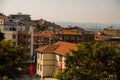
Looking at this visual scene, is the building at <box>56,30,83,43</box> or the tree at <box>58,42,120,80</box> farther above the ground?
the tree at <box>58,42,120,80</box>

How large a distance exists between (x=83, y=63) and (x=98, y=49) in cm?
64

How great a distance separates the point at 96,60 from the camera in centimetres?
1104

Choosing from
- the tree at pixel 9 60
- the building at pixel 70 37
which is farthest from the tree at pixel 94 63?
the building at pixel 70 37

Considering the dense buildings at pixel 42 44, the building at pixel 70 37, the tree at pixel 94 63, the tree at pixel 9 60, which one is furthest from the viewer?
the building at pixel 70 37

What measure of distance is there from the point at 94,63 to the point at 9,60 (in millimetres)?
2607

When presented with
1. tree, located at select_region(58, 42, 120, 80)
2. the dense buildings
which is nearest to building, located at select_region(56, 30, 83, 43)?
the dense buildings

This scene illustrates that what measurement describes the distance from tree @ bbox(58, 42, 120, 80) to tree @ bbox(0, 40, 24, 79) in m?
1.59

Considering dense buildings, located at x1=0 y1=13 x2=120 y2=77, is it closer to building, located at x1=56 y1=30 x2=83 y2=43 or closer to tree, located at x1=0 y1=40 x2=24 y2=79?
building, located at x1=56 y1=30 x2=83 y2=43

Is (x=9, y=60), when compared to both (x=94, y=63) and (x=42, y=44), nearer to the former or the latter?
(x=94, y=63)

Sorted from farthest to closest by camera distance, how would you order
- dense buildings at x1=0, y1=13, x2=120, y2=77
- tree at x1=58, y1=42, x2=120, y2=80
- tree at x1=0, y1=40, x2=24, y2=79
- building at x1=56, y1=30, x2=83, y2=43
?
building at x1=56, y1=30, x2=83, y2=43, dense buildings at x1=0, y1=13, x2=120, y2=77, tree at x1=58, y1=42, x2=120, y2=80, tree at x1=0, y1=40, x2=24, y2=79

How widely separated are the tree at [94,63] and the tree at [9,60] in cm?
159

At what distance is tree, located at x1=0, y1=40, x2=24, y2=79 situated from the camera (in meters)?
10.5

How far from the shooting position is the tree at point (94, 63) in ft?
35.2

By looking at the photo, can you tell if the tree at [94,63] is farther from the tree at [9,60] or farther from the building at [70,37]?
the building at [70,37]
